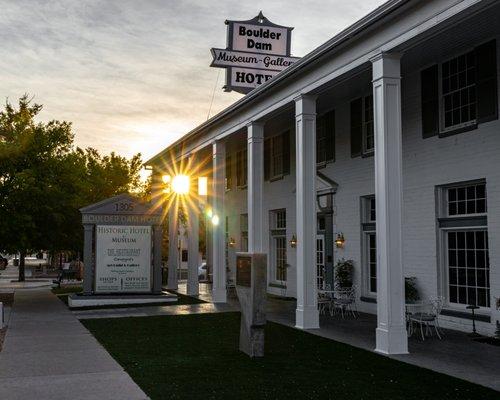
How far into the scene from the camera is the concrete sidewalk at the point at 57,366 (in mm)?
7672

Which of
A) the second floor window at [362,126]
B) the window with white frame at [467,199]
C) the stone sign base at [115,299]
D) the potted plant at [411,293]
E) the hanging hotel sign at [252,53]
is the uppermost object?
the hanging hotel sign at [252,53]

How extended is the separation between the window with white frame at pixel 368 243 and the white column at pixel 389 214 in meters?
6.21

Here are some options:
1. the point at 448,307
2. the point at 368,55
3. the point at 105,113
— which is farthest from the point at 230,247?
the point at 368,55

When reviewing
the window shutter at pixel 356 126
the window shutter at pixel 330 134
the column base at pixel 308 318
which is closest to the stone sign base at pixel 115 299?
the window shutter at pixel 330 134

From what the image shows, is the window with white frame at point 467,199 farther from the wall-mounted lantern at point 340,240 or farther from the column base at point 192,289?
the column base at point 192,289

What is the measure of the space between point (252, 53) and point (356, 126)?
706 cm

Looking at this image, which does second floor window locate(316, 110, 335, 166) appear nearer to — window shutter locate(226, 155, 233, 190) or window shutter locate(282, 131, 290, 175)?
window shutter locate(282, 131, 290, 175)

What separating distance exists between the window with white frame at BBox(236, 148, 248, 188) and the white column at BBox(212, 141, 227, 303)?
17.1ft

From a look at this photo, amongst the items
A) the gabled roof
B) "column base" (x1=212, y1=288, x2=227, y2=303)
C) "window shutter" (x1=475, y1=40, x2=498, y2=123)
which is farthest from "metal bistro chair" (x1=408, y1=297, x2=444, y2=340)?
"column base" (x1=212, y1=288, x2=227, y2=303)

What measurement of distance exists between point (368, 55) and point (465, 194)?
405cm

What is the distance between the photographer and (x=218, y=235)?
781 inches

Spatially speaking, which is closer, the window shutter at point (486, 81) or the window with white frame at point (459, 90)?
the window shutter at point (486, 81)

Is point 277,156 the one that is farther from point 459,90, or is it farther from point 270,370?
point 270,370

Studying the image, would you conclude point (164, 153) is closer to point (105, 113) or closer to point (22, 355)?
point (105, 113)
